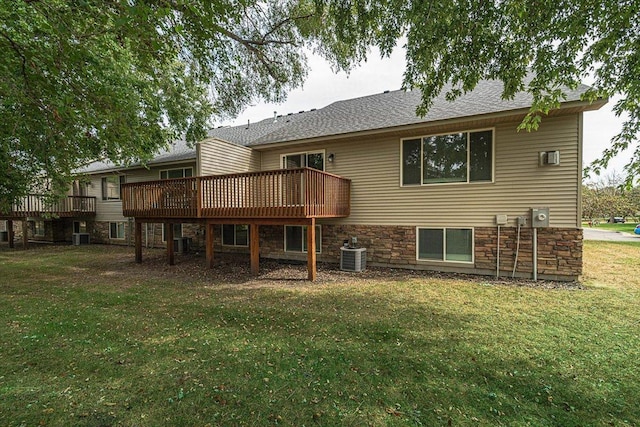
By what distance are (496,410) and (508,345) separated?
148 cm

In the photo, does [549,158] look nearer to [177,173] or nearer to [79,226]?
[177,173]

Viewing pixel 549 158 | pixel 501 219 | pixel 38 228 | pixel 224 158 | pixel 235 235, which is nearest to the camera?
pixel 549 158

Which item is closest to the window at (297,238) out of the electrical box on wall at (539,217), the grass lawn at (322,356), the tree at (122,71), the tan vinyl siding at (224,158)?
the tan vinyl siding at (224,158)

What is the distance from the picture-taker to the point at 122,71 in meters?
6.82

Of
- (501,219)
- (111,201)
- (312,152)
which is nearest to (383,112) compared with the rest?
(312,152)

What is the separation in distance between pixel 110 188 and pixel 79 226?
379 cm

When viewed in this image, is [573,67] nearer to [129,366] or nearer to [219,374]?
[219,374]

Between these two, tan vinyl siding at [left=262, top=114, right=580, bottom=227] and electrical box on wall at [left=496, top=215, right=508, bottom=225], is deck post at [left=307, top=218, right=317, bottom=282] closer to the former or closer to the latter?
tan vinyl siding at [left=262, top=114, right=580, bottom=227]

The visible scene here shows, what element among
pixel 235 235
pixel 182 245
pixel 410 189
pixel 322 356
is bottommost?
pixel 322 356

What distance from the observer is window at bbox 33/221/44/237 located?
702 inches

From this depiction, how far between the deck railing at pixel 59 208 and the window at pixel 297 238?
12.4 meters

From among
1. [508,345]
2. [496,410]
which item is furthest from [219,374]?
[508,345]

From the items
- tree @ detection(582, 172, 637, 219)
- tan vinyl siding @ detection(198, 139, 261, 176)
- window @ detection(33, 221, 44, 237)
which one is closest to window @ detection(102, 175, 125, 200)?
window @ detection(33, 221, 44, 237)

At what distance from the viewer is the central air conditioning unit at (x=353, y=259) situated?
834 cm
